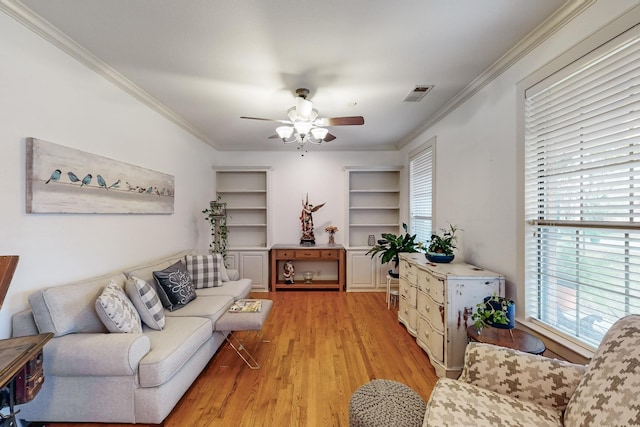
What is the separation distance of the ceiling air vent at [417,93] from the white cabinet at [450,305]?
1801mm

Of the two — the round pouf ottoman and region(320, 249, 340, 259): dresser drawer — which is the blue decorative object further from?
region(320, 249, 340, 259): dresser drawer

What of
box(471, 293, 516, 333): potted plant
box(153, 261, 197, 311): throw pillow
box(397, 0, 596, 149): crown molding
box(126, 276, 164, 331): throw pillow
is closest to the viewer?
box(397, 0, 596, 149): crown molding

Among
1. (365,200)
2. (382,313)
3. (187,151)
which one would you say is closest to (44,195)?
(187,151)

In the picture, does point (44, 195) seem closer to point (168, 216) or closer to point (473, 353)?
point (168, 216)

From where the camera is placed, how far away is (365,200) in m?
5.18

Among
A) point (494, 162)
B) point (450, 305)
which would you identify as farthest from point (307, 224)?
point (494, 162)

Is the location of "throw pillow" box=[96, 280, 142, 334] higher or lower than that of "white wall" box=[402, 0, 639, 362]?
lower

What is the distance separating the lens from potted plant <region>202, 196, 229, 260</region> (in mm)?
4266

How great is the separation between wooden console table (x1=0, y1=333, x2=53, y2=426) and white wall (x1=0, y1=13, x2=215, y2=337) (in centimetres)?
44

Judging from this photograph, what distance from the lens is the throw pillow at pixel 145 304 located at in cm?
208

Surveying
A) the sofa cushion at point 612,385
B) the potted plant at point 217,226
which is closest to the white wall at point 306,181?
the potted plant at point 217,226

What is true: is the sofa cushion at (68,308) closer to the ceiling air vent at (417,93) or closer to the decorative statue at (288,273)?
the decorative statue at (288,273)

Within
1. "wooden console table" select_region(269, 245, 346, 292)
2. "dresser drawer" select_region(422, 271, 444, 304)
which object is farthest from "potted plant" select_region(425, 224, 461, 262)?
"wooden console table" select_region(269, 245, 346, 292)

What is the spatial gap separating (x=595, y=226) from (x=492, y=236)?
0.86 metres
